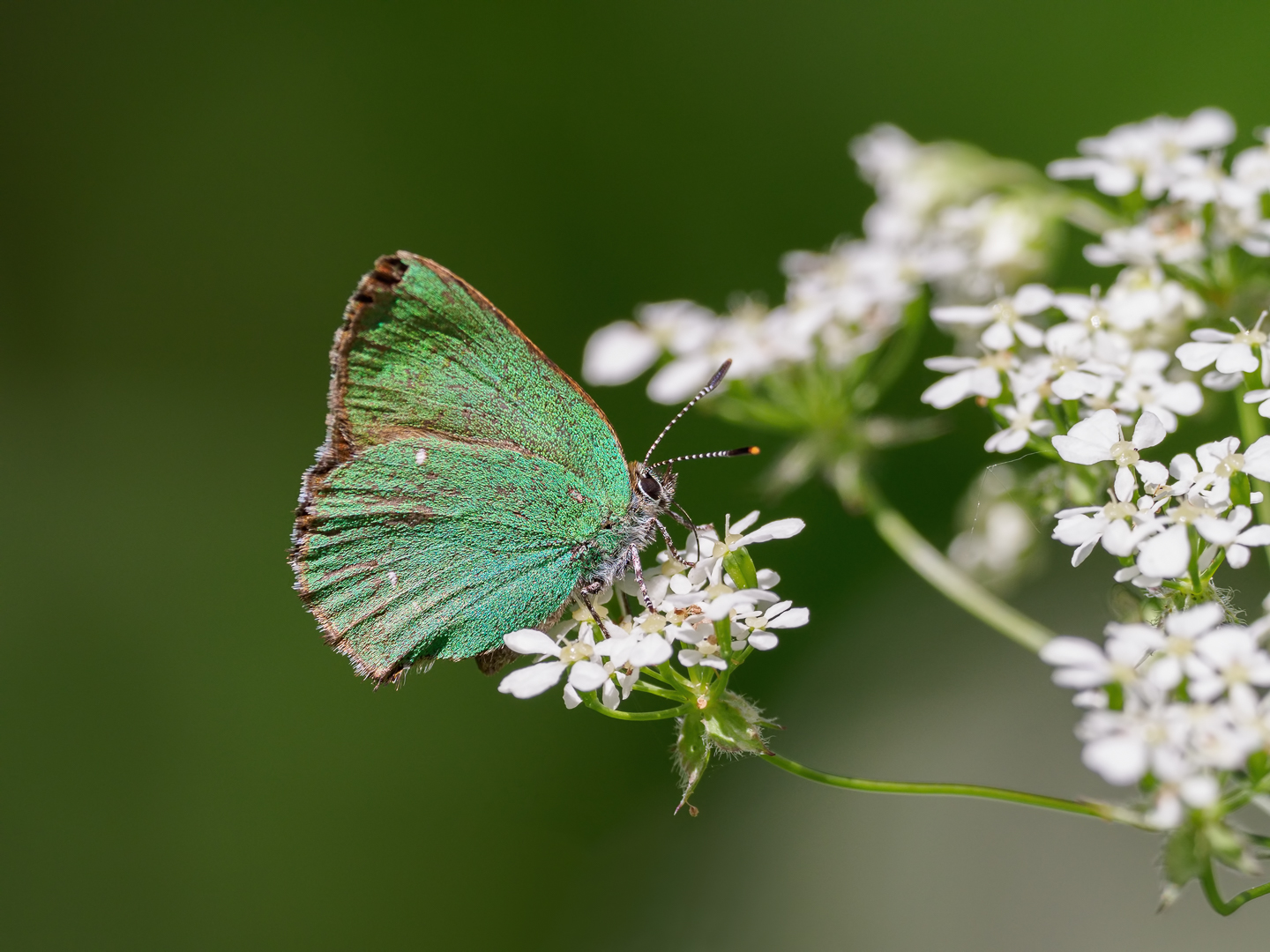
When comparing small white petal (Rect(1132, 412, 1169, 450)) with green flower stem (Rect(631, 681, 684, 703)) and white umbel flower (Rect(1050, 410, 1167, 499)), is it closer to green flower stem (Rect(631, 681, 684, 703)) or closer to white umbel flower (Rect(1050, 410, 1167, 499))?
white umbel flower (Rect(1050, 410, 1167, 499))

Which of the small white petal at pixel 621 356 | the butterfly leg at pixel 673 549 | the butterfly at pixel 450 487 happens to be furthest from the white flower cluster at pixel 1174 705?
the small white petal at pixel 621 356

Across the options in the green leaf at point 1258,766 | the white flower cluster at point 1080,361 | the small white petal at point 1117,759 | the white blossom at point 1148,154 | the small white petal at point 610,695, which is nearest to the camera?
the small white petal at point 1117,759

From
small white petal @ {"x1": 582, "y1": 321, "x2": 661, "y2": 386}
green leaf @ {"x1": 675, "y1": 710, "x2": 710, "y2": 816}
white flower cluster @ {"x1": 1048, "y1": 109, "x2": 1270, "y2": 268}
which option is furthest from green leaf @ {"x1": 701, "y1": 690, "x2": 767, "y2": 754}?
small white petal @ {"x1": 582, "y1": 321, "x2": 661, "y2": 386}

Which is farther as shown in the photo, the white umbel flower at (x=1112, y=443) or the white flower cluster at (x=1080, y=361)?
the white flower cluster at (x=1080, y=361)

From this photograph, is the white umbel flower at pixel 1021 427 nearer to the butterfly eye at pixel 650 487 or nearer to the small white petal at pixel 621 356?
the butterfly eye at pixel 650 487

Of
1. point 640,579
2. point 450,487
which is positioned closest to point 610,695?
point 640,579

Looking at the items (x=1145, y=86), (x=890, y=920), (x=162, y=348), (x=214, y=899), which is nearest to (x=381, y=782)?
(x=214, y=899)

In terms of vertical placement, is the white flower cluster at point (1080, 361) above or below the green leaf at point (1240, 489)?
above

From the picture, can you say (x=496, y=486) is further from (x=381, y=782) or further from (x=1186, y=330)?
(x=381, y=782)
